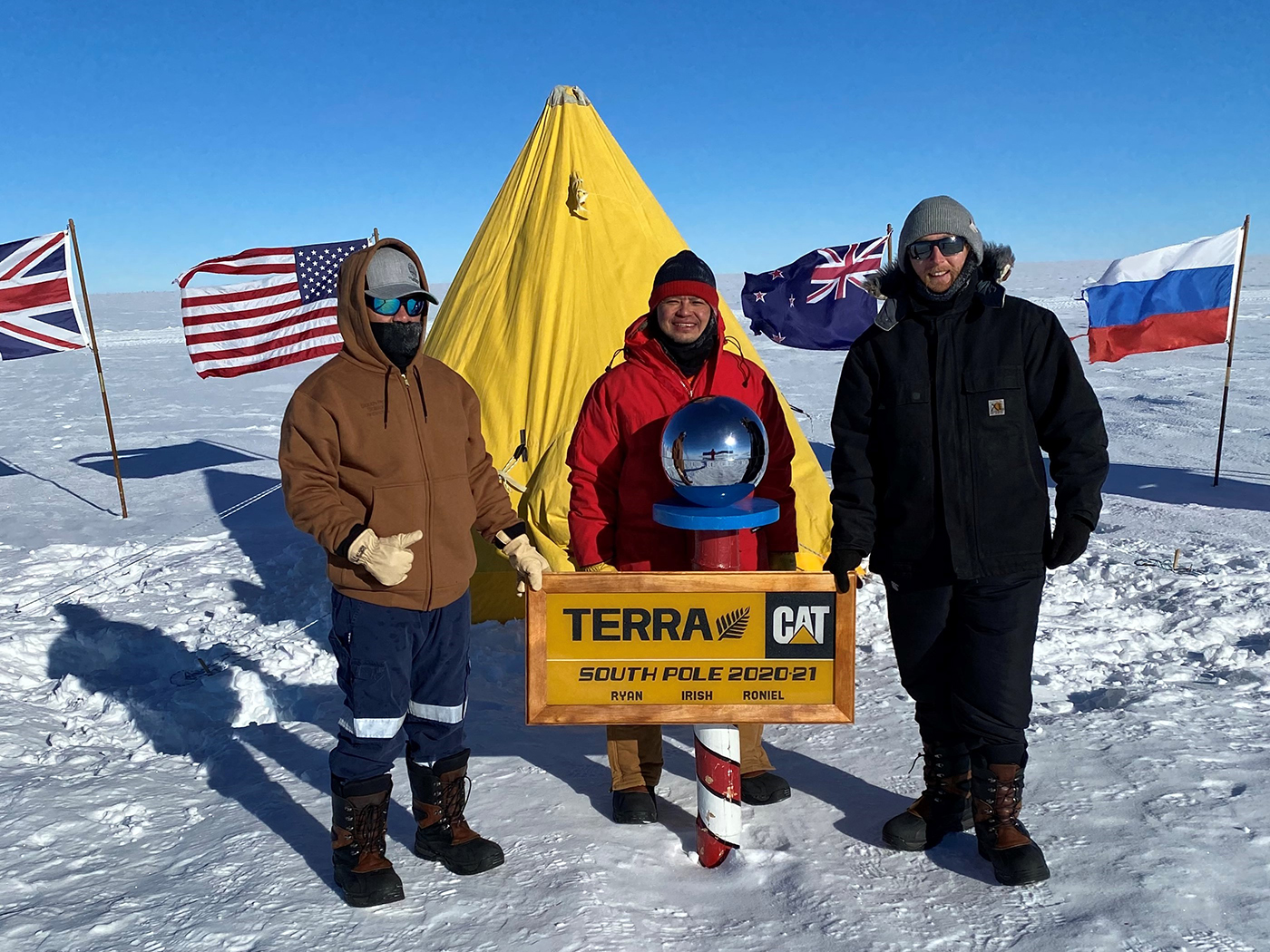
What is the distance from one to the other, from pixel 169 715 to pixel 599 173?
3923mm

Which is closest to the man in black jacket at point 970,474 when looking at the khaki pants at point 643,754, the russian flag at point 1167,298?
the khaki pants at point 643,754

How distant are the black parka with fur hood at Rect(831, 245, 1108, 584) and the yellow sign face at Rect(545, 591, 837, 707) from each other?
0.28 meters

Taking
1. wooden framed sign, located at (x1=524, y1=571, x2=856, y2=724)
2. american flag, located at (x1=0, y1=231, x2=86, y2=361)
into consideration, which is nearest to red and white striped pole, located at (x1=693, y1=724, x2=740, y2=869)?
wooden framed sign, located at (x1=524, y1=571, x2=856, y2=724)

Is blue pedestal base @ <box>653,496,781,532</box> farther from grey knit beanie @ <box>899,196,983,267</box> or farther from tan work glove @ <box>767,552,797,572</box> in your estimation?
grey knit beanie @ <box>899,196,983,267</box>

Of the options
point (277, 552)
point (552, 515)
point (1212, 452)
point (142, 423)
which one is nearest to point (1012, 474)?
point (552, 515)

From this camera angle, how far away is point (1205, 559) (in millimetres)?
5926

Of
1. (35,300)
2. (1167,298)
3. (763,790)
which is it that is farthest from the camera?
(1167,298)

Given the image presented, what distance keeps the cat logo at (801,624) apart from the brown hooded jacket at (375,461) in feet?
2.91

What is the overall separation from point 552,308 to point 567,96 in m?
Answer: 1.76

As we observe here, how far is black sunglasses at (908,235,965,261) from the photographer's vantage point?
2.50 meters

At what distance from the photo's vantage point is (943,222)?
8.25 ft

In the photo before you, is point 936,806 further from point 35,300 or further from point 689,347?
point 35,300

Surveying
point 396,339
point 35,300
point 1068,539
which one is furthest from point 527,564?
point 35,300

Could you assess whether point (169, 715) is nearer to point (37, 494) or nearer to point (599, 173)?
point (599, 173)
